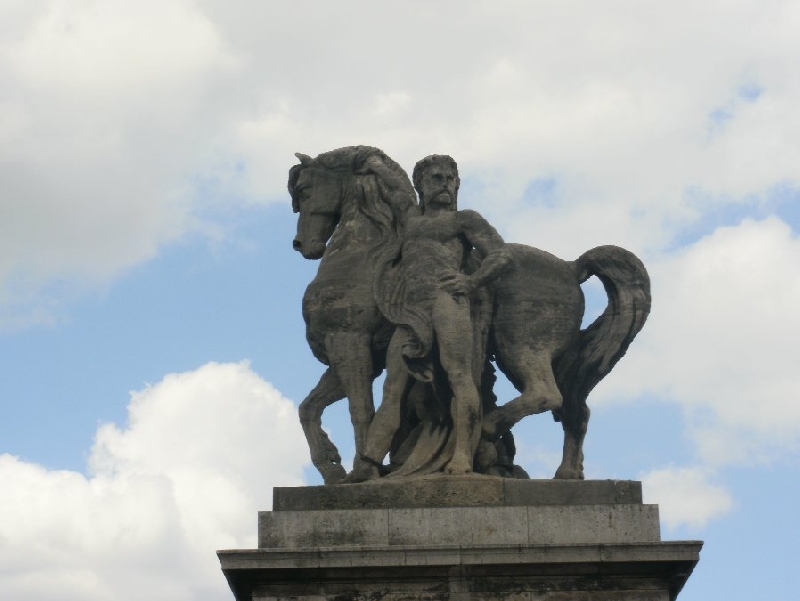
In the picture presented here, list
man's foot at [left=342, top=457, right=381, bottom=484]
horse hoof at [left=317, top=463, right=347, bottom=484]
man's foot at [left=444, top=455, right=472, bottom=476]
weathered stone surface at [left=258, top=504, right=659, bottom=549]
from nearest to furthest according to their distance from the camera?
weathered stone surface at [left=258, top=504, right=659, bottom=549] → man's foot at [left=444, top=455, right=472, bottom=476] → man's foot at [left=342, top=457, right=381, bottom=484] → horse hoof at [left=317, top=463, right=347, bottom=484]

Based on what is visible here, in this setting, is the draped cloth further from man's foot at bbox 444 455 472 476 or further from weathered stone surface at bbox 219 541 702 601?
weathered stone surface at bbox 219 541 702 601

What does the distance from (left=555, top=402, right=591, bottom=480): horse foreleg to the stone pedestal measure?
3.30ft

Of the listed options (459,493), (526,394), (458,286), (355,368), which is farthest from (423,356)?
(459,493)

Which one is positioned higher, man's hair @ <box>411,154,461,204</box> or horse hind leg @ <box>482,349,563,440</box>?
man's hair @ <box>411,154,461,204</box>

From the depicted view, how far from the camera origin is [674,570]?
1809 centimetres

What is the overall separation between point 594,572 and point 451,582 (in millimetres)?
1384

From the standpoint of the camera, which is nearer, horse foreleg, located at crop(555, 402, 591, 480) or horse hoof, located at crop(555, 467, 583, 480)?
horse hoof, located at crop(555, 467, 583, 480)

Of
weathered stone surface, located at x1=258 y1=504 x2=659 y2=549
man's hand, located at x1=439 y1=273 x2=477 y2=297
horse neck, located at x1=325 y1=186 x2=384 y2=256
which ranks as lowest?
weathered stone surface, located at x1=258 y1=504 x2=659 y2=549

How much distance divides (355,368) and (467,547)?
293 centimetres

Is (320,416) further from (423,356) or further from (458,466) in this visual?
(458,466)

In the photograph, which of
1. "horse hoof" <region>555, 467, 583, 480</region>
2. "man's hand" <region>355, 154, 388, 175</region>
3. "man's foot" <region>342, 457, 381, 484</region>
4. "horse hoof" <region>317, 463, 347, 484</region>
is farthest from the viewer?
"man's hand" <region>355, 154, 388, 175</region>

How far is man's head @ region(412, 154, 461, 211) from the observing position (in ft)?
65.9

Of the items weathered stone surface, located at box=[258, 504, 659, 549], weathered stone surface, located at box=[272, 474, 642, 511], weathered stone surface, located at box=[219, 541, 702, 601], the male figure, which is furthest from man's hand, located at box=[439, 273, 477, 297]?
weathered stone surface, located at box=[219, 541, 702, 601]

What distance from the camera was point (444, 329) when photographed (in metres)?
19.4
